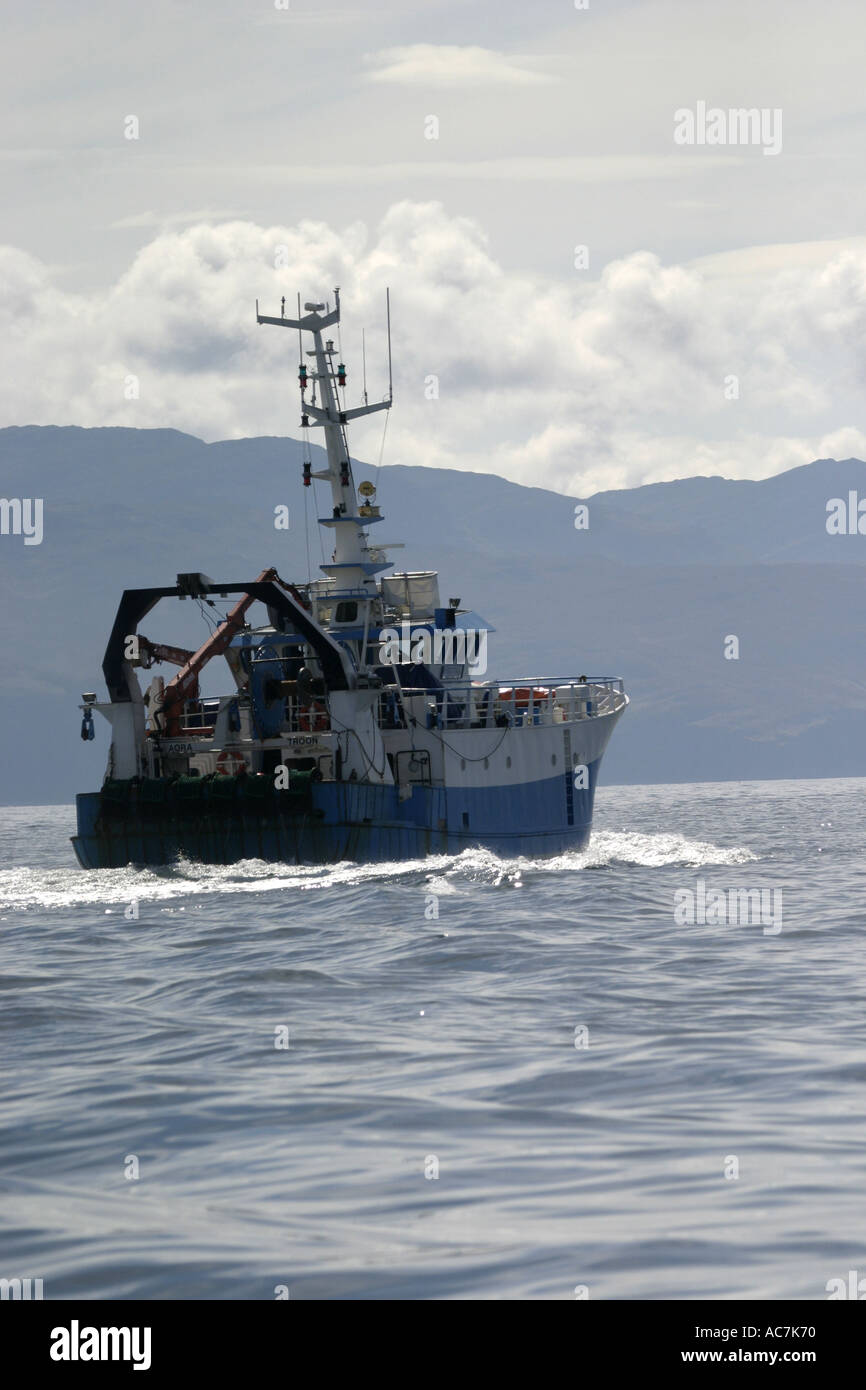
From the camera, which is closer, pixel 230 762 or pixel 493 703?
pixel 230 762

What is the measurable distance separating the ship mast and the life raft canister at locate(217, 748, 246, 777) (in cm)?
681

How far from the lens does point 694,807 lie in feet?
372

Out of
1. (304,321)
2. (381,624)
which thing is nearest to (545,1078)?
(381,624)

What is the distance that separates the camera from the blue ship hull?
136 feet

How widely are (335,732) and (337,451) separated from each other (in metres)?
11.4

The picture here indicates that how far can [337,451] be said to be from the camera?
5119cm
